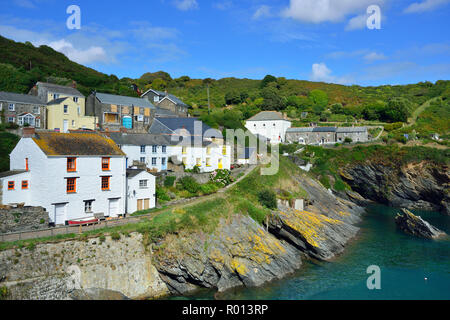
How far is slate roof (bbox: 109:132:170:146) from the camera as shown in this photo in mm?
37781

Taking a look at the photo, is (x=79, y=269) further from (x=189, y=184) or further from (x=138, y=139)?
(x=138, y=139)

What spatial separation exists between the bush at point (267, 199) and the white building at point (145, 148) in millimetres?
12399

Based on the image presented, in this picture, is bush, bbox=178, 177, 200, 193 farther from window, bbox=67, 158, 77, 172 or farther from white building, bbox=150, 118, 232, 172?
window, bbox=67, 158, 77, 172

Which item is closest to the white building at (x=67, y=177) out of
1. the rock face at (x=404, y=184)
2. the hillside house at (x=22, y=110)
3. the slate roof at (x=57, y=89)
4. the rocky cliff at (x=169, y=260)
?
the rocky cliff at (x=169, y=260)

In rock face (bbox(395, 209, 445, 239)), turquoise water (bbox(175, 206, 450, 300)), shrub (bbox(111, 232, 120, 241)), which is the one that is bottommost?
turquoise water (bbox(175, 206, 450, 300))

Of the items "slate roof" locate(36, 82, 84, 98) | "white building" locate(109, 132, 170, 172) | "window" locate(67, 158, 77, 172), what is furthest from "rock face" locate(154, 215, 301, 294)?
"slate roof" locate(36, 82, 84, 98)

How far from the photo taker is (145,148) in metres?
39.0

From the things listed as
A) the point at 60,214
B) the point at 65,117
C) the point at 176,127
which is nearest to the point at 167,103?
the point at 176,127

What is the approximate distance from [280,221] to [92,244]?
18419mm

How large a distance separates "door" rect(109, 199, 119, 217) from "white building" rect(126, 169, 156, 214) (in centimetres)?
128

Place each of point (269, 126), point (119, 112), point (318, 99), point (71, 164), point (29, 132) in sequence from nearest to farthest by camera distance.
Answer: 1. point (29, 132)
2. point (71, 164)
3. point (119, 112)
4. point (269, 126)
5. point (318, 99)

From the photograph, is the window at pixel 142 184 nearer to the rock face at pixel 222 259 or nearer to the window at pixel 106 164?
the window at pixel 106 164

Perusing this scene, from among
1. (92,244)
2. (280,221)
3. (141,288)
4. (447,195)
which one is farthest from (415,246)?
(92,244)
